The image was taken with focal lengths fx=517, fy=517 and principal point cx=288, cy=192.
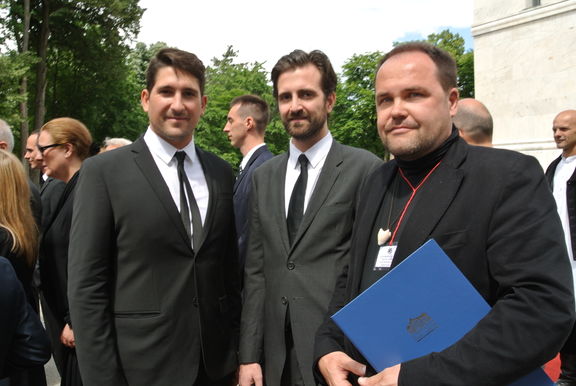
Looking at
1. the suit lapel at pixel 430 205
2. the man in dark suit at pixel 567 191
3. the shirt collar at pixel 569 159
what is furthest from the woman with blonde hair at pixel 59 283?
the shirt collar at pixel 569 159

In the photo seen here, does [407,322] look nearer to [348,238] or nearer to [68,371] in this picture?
[348,238]

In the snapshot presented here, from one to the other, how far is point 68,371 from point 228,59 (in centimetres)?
3323

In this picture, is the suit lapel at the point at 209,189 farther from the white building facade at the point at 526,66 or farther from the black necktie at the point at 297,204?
the white building facade at the point at 526,66

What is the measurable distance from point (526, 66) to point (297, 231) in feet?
33.4

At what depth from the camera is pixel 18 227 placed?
3.03m

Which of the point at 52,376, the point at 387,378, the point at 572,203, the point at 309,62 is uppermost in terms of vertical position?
the point at 309,62

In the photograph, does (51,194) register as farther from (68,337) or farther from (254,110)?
(254,110)

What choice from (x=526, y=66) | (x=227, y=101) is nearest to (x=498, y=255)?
(x=526, y=66)

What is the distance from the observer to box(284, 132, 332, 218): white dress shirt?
3043 millimetres

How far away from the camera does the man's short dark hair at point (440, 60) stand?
78.5 inches

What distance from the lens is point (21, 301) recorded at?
2.51 meters

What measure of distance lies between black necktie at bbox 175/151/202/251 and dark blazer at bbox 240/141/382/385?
41cm

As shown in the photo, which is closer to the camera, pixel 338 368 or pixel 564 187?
pixel 338 368

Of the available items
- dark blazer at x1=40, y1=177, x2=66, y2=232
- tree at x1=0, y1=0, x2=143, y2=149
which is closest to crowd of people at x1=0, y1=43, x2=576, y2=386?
dark blazer at x1=40, y1=177, x2=66, y2=232
